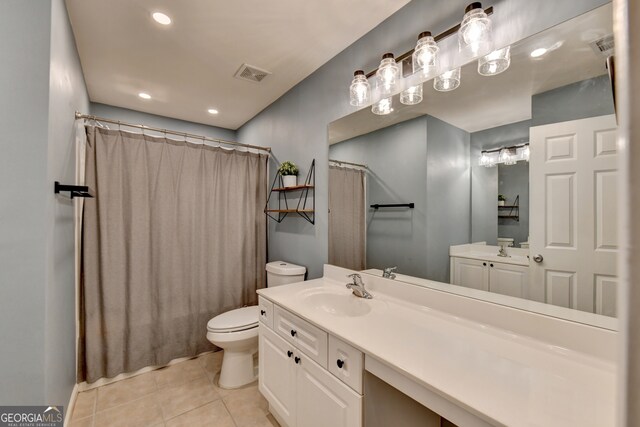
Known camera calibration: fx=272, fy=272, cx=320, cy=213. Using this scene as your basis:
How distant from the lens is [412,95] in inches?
59.1

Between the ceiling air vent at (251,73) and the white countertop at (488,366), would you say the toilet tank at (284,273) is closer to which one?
the white countertop at (488,366)

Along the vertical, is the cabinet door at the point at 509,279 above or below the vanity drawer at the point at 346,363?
above

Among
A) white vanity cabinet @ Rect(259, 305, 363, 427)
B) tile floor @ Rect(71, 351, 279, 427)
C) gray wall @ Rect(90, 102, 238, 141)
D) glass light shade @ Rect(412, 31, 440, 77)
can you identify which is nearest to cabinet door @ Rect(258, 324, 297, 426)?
white vanity cabinet @ Rect(259, 305, 363, 427)

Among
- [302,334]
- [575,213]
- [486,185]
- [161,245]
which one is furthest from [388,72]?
[161,245]

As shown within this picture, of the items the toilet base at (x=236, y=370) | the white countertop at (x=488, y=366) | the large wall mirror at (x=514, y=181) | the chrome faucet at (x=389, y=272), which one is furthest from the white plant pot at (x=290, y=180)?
the toilet base at (x=236, y=370)

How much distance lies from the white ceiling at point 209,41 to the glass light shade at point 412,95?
0.50m

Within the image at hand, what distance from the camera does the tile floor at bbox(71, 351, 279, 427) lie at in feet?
5.54

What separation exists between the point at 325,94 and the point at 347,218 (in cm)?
98

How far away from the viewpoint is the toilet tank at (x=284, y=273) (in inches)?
89.1

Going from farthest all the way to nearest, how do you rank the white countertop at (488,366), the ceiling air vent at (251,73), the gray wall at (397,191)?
1. the ceiling air vent at (251,73)
2. the gray wall at (397,191)
3. the white countertop at (488,366)

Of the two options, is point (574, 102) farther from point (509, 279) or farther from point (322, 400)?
point (322, 400)

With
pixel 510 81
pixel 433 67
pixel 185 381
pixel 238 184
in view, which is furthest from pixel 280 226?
pixel 510 81

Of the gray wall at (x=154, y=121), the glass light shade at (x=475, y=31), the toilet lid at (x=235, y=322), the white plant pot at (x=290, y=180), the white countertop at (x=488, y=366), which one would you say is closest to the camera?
the white countertop at (x=488, y=366)

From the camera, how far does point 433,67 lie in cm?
138
